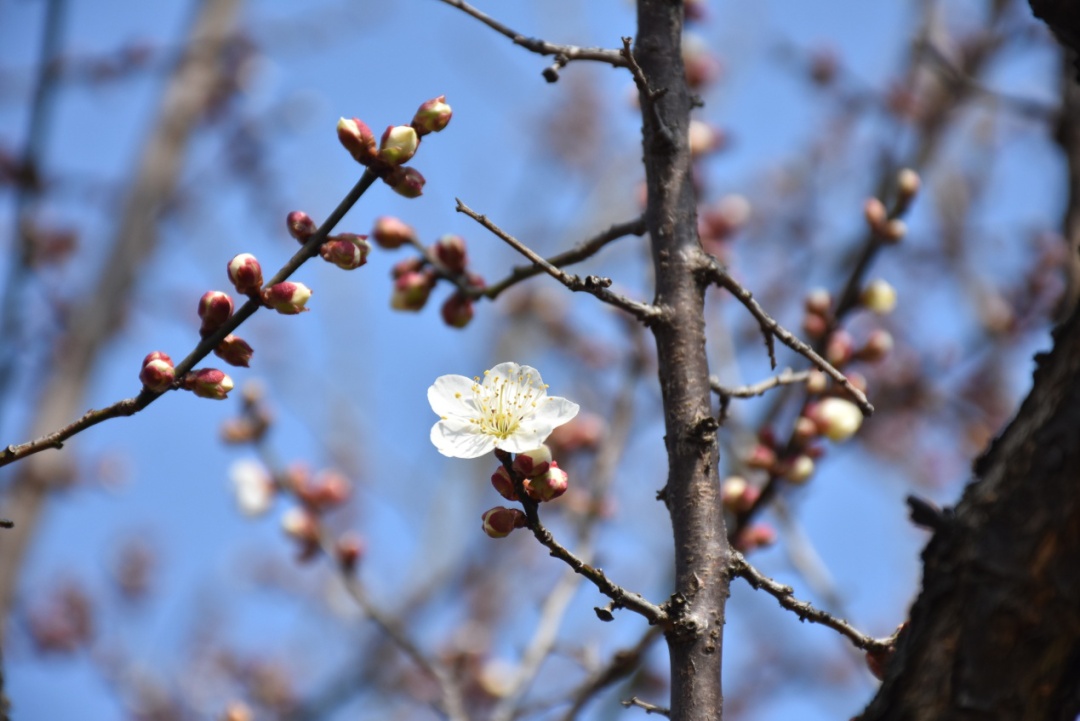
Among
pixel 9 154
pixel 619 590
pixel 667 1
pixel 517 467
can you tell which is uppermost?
pixel 9 154

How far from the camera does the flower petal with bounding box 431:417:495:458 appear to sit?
4.69ft

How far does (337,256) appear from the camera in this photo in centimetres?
131

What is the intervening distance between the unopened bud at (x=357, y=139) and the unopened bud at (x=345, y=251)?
12 centimetres

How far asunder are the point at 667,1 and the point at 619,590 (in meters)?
0.99

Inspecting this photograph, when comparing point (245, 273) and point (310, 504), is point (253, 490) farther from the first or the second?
point (245, 273)

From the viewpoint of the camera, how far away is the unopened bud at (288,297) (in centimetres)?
130

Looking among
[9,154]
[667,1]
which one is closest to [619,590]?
[667,1]

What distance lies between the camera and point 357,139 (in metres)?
1.32

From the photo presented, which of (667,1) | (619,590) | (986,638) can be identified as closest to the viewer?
(986,638)

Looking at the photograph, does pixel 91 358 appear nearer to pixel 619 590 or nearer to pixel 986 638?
pixel 619 590

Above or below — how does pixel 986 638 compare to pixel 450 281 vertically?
below

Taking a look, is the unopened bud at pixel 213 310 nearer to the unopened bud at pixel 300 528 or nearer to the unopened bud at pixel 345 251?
the unopened bud at pixel 345 251

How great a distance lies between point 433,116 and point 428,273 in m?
0.55

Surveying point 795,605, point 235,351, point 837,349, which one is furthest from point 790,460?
point 235,351
